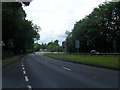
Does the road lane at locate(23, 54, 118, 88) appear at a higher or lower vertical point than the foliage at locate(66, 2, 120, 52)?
lower

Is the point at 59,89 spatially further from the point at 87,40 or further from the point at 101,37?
the point at 87,40

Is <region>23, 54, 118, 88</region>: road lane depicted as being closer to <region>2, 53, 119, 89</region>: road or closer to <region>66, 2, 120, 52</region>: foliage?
<region>2, 53, 119, 89</region>: road

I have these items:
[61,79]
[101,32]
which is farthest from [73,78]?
[101,32]

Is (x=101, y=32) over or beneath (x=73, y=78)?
over

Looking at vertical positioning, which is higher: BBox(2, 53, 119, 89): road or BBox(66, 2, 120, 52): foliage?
BBox(66, 2, 120, 52): foliage

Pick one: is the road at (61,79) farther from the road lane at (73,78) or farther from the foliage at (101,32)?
the foliage at (101,32)

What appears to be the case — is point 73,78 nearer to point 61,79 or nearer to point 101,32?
point 61,79

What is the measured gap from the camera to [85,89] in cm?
893

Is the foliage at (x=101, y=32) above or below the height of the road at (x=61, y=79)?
above

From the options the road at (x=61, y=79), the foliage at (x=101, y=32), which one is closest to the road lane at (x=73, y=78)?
the road at (x=61, y=79)

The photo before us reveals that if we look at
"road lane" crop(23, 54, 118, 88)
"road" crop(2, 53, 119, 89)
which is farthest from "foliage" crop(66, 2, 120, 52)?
"road" crop(2, 53, 119, 89)

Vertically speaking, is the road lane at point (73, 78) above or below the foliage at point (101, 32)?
below

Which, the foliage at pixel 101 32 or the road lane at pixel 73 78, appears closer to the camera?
the road lane at pixel 73 78

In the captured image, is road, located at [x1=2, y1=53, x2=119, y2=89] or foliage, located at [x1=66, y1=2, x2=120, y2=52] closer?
road, located at [x1=2, y1=53, x2=119, y2=89]
